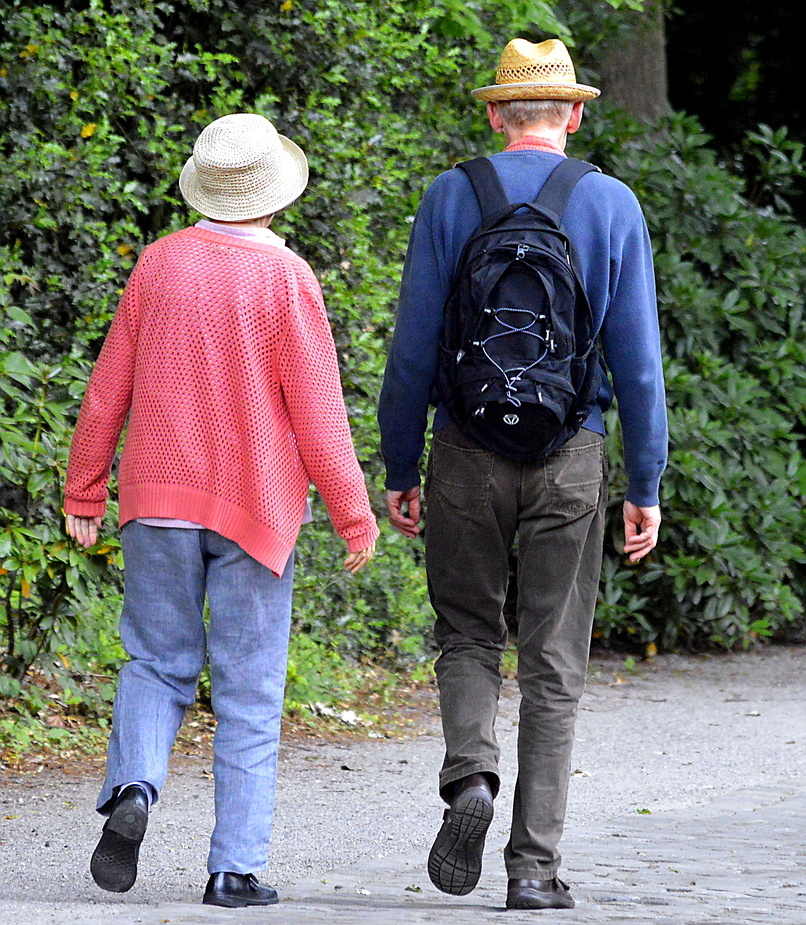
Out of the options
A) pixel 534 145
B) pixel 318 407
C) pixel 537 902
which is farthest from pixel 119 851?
pixel 534 145

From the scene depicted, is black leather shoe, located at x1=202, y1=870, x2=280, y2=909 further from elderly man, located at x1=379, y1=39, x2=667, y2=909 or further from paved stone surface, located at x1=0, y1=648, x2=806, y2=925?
elderly man, located at x1=379, y1=39, x2=667, y2=909

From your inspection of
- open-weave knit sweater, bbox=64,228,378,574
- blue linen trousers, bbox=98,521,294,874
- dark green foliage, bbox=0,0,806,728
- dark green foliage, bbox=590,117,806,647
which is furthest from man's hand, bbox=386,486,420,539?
dark green foliage, bbox=590,117,806,647

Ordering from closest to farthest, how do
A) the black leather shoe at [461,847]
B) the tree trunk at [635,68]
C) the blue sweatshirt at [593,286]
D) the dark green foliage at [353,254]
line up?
1. the black leather shoe at [461,847]
2. the blue sweatshirt at [593,286]
3. the dark green foliage at [353,254]
4. the tree trunk at [635,68]

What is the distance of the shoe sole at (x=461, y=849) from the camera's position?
3.53 metres

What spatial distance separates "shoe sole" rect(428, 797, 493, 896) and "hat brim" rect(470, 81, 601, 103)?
72.0 inches

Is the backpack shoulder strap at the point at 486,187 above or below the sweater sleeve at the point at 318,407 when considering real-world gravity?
above

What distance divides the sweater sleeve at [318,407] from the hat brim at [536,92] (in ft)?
2.33

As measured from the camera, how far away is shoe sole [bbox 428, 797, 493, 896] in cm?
353

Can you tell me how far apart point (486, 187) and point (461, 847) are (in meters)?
1.66

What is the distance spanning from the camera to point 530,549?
3777 millimetres

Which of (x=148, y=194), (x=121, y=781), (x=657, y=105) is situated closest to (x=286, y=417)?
(x=121, y=781)

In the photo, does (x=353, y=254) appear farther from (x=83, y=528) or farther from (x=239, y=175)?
(x=83, y=528)

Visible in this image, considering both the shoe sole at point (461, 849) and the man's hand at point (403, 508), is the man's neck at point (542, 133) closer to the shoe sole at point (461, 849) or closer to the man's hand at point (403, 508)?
the man's hand at point (403, 508)

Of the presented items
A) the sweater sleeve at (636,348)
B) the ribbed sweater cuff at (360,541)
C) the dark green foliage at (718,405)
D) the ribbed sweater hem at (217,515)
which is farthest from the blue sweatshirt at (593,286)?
the dark green foliage at (718,405)
